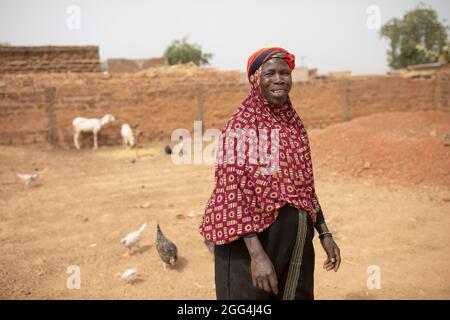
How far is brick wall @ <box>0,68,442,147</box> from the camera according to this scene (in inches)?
404

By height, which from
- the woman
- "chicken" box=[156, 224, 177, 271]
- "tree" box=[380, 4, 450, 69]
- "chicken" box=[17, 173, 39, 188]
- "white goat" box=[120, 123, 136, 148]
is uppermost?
"tree" box=[380, 4, 450, 69]

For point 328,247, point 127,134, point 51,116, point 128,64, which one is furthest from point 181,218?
point 128,64

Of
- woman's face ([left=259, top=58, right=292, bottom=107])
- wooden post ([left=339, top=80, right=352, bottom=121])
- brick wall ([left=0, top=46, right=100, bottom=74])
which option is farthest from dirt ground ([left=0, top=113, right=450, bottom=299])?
brick wall ([left=0, top=46, right=100, bottom=74])

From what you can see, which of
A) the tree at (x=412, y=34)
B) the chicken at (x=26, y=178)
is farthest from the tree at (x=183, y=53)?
the chicken at (x=26, y=178)

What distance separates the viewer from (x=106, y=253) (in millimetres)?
4484

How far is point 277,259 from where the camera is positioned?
6.21 ft

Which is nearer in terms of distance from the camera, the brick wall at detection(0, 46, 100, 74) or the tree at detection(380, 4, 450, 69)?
the brick wall at detection(0, 46, 100, 74)

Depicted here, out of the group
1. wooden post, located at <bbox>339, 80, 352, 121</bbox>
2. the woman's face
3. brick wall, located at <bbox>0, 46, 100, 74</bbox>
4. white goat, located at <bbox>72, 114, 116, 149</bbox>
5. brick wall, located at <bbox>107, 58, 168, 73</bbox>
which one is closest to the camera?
the woman's face

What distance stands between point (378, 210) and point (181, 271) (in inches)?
125

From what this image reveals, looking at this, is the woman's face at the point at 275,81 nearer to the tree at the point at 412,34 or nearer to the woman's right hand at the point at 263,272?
the woman's right hand at the point at 263,272

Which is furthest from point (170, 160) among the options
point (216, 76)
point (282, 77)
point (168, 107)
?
point (282, 77)

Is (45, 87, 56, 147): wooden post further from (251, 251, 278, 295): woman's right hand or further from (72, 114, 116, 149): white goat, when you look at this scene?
(251, 251, 278, 295): woman's right hand

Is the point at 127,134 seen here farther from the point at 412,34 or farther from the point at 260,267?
the point at 412,34

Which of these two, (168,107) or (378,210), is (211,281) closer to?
(378,210)
